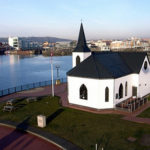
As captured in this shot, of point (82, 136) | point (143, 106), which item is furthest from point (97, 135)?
point (143, 106)

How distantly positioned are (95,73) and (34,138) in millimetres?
9247

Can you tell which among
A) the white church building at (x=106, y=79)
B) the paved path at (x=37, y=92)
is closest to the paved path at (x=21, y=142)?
the white church building at (x=106, y=79)

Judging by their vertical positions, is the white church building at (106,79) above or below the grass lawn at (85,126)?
above

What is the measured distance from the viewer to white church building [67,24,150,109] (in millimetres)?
21062

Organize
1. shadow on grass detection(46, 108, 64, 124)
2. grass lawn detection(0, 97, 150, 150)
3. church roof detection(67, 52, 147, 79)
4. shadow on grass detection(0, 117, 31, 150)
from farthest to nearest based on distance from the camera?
church roof detection(67, 52, 147, 79) → shadow on grass detection(46, 108, 64, 124) → shadow on grass detection(0, 117, 31, 150) → grass lawn detection(0, 97, 150, 150)

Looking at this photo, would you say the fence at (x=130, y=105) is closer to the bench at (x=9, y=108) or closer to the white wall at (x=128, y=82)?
the white wall at (x=128, y=82)

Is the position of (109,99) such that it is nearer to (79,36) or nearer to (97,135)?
(97,135)

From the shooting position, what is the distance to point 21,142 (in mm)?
14297

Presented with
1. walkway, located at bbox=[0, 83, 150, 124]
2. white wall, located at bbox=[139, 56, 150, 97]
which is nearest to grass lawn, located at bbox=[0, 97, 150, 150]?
walkway, located at bbox=[0, 83, 150, 124]

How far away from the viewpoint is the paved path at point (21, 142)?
13562mm

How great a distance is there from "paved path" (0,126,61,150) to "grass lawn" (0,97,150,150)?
1477 millimetres

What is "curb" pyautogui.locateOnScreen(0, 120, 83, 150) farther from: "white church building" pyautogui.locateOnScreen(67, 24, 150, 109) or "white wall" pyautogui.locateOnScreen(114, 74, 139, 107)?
"white wall" pyautogui.locateOnScreen(114, 74, 139, 107)

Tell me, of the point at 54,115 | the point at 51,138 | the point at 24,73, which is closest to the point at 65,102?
the point at 54,115

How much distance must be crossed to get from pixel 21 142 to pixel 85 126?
5.26 m
